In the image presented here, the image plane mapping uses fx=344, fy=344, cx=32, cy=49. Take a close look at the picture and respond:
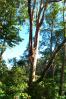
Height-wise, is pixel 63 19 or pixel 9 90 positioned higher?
pixel 63 19

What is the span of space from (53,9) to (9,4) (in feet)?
24.7

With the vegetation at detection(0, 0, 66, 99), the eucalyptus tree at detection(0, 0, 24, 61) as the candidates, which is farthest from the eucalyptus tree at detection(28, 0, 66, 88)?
the eucalyptus tree at detection(0, 0, 24, 61)

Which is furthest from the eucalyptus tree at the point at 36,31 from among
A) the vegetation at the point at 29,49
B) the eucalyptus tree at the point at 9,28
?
the eucalyptus tree at the point at 9,28

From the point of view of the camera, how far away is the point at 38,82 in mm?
21203

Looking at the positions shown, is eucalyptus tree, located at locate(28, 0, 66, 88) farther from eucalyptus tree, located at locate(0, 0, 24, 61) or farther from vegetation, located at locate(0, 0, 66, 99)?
eucalyptus tree, located at locate(0, 0, 24, 61)

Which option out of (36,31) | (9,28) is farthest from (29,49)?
(9,28)

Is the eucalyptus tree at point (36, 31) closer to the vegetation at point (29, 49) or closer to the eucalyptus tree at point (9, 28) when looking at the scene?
the vegetation at point (29, 49)

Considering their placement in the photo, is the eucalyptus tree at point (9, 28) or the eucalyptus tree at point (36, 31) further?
the eucalyptus tree at point (9, 28)

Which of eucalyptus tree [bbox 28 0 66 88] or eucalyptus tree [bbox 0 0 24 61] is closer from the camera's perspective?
eucalyptus tree [bbox 28 0 66 88]

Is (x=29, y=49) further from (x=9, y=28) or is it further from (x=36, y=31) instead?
(x=9, y=28)

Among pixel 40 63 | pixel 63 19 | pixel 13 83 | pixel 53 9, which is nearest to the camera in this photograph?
pixel 13 83

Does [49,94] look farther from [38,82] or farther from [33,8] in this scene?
[33,8]

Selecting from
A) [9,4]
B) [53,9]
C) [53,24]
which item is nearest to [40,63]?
[53,24]

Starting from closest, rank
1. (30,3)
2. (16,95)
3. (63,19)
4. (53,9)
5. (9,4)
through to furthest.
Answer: (16,95) < (30,3) < (9,4) < (53,9) < (63,19)
